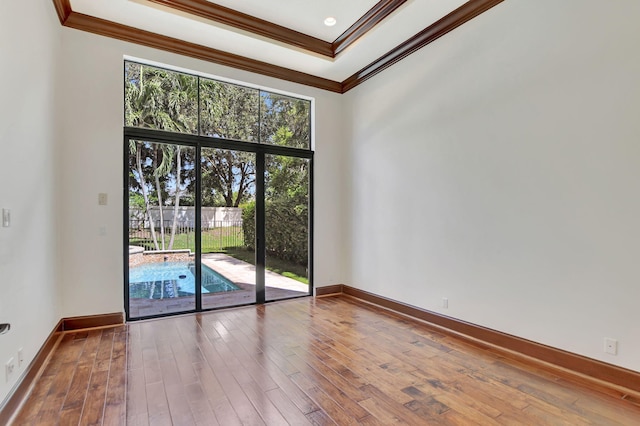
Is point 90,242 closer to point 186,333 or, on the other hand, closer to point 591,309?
point 186,333

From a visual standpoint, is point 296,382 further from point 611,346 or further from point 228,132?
point 228,132

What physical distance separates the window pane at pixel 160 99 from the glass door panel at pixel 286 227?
1.28 metres

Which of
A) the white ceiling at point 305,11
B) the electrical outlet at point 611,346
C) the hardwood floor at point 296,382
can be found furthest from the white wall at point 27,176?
the electrical outlet at point 611,346

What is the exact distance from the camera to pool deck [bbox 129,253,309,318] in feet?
13.4

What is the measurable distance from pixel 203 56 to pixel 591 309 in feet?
16.6

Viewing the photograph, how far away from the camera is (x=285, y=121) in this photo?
5102 millimetres

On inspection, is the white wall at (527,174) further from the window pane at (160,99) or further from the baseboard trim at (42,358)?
the baseboard trim at (42,358)

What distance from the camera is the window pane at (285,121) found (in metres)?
4.91

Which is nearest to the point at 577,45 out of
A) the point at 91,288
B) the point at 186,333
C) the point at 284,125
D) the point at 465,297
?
the point at 465,297

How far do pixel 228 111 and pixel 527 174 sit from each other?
384 cm

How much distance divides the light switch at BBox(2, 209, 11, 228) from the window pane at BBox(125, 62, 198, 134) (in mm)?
2113

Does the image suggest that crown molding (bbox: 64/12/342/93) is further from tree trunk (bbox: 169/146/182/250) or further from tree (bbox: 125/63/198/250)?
tree trunk (bbox: 169/146/182/250)

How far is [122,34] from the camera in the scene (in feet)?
12.5

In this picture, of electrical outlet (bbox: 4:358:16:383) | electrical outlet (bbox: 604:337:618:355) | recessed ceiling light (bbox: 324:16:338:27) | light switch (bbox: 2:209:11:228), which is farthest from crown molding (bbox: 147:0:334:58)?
electrical outlet (bbox: 604:337:618:355)
